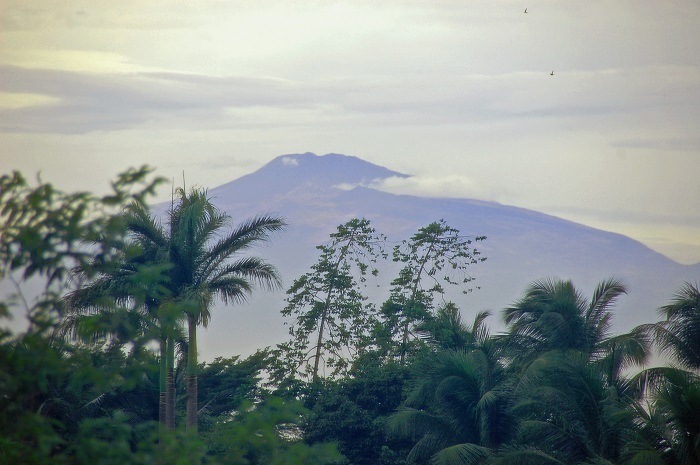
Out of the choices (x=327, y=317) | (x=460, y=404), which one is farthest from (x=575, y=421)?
(x=327, y=317)

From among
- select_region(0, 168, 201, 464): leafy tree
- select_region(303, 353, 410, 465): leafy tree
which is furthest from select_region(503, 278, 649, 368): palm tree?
select_region(0, 168, 201, 464): leafy tree

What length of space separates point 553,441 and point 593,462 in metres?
1.17

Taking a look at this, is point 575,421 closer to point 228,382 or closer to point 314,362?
point 314,362

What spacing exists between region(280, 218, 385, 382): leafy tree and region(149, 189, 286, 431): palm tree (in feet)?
32.6

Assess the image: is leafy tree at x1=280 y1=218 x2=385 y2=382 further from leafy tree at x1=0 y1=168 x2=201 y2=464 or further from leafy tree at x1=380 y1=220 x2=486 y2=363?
leafy tree at x1=0 y1=168 x2=201 y2=464

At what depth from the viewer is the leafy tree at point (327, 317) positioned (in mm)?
31969

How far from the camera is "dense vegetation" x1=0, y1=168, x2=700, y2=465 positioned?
7879 millimetres

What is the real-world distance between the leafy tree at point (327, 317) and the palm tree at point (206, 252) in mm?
9948

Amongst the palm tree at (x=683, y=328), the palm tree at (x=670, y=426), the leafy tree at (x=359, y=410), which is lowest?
the leafy tree at (x=359, y=410)

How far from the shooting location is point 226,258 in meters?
22.2

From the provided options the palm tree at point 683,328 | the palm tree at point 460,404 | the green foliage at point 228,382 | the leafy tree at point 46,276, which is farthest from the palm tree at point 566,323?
the leafy tree at point 46,276

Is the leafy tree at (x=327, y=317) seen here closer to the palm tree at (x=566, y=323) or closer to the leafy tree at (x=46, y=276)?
the palm tree at (x=566, y=323)

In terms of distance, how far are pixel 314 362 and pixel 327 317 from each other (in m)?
1.80

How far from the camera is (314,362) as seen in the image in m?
32.2
